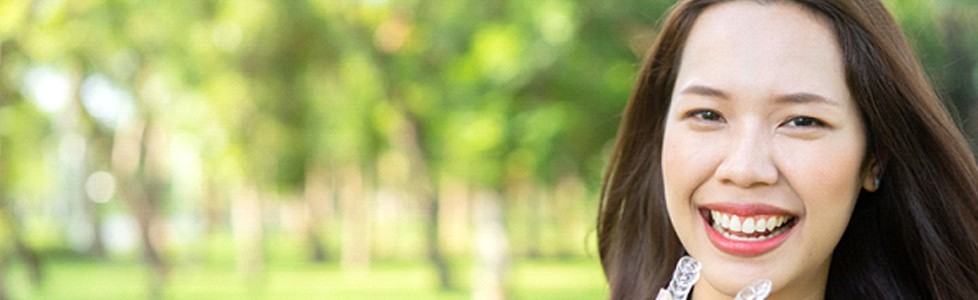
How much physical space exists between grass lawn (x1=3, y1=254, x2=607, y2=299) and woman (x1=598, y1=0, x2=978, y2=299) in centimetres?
2060

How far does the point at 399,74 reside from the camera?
19.2 m

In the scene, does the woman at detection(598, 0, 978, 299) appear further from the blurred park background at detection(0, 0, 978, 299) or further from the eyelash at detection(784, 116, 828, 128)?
the blurred park background at detection(0, 0, 978, 299)

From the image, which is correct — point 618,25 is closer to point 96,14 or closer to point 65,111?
point 96,14

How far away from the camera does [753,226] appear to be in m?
2.01

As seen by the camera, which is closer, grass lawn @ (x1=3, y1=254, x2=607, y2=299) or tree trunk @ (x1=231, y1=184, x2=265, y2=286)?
grass lawn @ (x1=3, y1=254, x2=607, y2=299)

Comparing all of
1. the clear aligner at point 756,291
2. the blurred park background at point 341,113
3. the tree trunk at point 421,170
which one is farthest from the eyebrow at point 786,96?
the tree trunk at point 421,170

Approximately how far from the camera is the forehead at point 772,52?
1996 mm

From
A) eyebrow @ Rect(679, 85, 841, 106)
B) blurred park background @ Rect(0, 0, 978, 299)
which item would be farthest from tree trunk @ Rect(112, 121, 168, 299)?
eyebrow @ Rect(679, 85, 841, 106)

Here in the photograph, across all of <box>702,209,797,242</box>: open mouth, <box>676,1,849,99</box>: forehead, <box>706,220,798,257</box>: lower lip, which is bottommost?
<box>706,220,798,257</box>: lower lip

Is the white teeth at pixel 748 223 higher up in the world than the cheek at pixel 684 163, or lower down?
lower down

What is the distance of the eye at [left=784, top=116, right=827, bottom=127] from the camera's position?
199 centimetres

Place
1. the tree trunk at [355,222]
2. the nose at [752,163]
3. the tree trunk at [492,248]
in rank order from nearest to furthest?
1. the nose at [752,163]
2. the tree trunk at [492,248]
3. the tree trunk at [355,222]

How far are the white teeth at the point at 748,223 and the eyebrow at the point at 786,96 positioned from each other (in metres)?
0.17

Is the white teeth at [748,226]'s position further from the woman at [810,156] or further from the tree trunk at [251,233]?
the tree trunk at [251,233]
